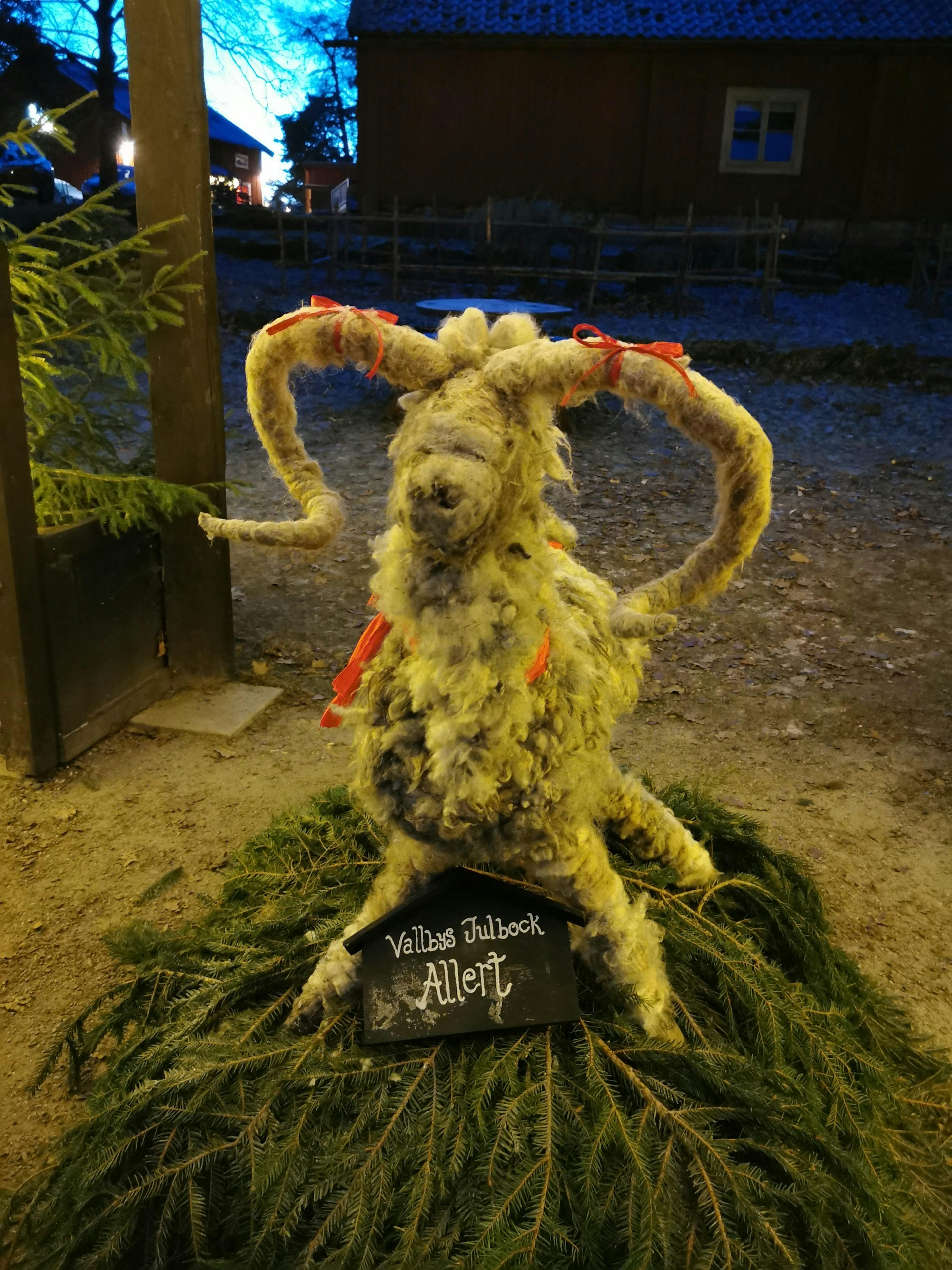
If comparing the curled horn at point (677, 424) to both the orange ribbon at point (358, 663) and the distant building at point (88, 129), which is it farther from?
the distant building at point (88, 129)

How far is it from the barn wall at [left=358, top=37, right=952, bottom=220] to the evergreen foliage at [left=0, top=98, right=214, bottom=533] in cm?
1014

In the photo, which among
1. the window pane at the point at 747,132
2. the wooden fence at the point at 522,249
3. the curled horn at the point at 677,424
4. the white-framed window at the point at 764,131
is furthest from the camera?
the window pane at the point at 747,132

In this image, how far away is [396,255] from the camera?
12.1 meters

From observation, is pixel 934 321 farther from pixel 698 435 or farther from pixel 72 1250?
pixel 72 1250

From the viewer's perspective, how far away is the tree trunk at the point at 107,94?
9133 mm

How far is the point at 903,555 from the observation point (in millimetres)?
6062

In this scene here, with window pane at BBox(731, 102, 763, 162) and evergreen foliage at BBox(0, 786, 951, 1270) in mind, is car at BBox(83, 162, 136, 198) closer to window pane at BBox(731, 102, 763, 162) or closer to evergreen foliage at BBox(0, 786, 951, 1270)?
window pane at BBox(731, 102, 763, 162)

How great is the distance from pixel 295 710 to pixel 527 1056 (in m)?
2.60

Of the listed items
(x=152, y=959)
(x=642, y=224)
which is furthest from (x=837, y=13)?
(x=152, y=959)

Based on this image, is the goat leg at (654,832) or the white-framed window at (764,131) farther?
the white-framed window at (764,131)

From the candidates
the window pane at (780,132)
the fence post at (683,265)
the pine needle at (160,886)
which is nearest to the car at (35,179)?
the fence post at (683,265)

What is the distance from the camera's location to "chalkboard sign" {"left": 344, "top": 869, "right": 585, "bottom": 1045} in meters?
1.81

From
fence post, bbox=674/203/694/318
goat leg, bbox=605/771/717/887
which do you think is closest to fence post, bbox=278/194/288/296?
fence post, bbox=674/203/694/318

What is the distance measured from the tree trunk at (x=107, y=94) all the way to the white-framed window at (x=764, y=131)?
7785 mm
